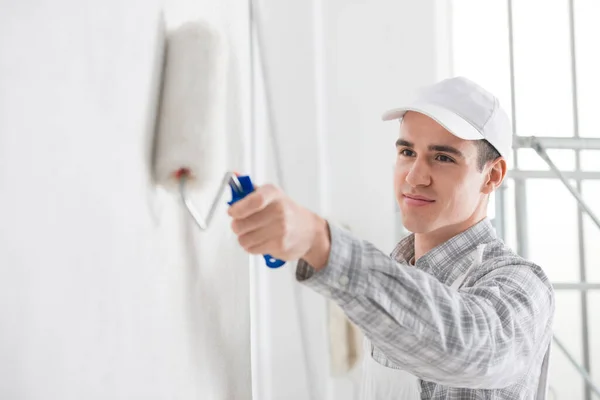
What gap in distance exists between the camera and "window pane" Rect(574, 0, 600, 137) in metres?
2.47

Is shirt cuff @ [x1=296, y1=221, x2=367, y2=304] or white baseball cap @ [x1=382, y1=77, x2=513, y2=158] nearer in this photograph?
shirt cuff @ [x1=296, y1=221, x2=367, y2=304]

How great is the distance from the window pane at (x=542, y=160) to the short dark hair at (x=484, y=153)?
1.44 meters

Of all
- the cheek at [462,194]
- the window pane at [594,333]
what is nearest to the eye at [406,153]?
the cheek at [462,194]

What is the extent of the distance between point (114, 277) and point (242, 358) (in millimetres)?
561

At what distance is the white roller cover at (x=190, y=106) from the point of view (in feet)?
2.16

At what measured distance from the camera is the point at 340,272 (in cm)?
56

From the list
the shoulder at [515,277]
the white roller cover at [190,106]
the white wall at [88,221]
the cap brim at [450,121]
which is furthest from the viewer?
the cap brim at [450,121]

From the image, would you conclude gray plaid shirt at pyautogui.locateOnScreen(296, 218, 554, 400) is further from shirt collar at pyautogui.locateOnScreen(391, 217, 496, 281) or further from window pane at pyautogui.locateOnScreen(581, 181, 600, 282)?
window pane at pyautogui.locateOnScreen(581, 181, 600, 282)

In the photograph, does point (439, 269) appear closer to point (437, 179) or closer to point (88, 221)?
point (437, 179)

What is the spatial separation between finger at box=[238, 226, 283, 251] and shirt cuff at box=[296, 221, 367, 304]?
0.22ft

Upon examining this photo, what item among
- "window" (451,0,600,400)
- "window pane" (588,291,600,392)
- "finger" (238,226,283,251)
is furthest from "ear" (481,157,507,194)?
"window pane" (588,291,600,392)

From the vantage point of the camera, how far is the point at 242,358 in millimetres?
1070

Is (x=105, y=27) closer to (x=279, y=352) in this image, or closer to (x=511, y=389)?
(x=511, y=389)

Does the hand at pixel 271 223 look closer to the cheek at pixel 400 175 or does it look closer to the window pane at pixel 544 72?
the cheek at pixel 400 175
